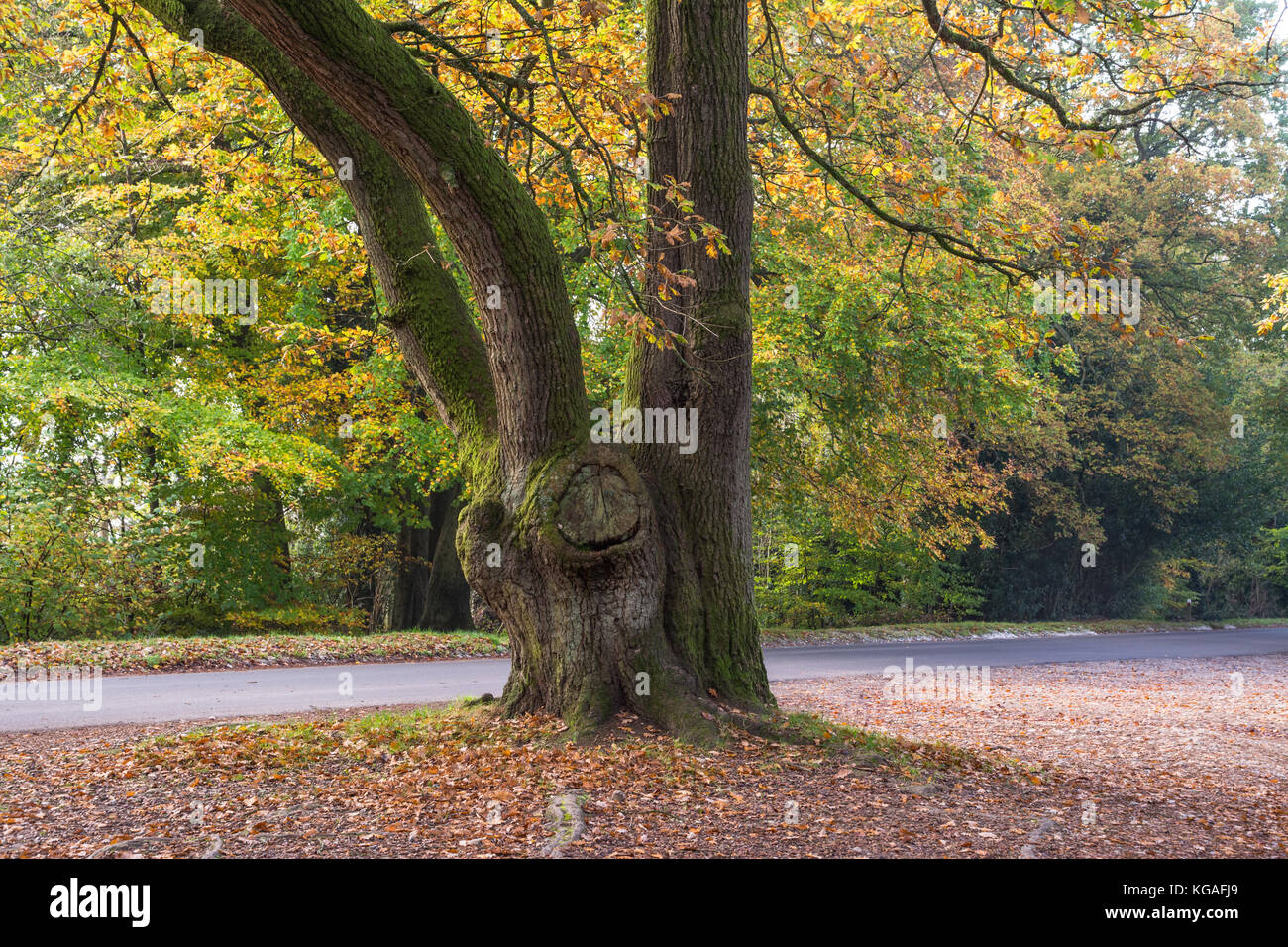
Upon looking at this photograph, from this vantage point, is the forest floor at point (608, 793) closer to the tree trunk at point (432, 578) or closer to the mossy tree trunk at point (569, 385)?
the mossy tree trunk at point (569, 385)

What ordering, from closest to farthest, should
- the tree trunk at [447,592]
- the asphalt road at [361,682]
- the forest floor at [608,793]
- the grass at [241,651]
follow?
the forest floor at [608,793] → the asphalt road at [361,682] → the grass at [241,651] → the tree trunk at [447,592]

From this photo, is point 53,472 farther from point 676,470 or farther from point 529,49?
point 676,470

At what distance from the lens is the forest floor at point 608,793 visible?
5246mm

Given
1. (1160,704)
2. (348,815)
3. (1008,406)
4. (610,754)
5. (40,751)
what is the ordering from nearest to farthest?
(348,815) → (610,754) → (40,751) → (1160,704) → (1008,406)

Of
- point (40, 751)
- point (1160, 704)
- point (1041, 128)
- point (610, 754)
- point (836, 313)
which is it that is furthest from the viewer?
point (836, 313)

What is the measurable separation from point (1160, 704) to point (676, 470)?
8.90 m

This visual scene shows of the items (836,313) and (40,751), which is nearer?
(40,751)

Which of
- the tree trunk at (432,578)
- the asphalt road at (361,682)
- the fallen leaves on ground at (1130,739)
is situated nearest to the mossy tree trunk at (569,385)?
the fallen leaves on ground at (1130,739)

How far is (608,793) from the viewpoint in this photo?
6035 mm

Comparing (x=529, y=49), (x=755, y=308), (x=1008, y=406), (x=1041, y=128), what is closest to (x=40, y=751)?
(x=529, y=49)

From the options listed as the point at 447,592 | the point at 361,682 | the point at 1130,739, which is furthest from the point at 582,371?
the point at 447,592

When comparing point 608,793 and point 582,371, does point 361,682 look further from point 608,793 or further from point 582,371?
point 608,793

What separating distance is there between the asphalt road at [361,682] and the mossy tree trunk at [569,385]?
4436mm

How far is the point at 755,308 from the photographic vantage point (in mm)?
16609
